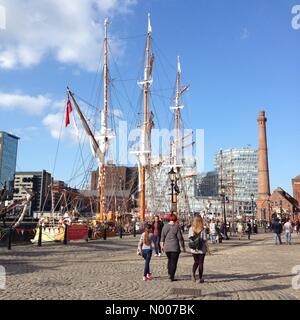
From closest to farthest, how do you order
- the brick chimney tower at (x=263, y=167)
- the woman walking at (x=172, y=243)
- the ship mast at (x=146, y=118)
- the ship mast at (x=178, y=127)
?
the woman walking at (x=172, y=243) → the ship mast at (x=146, y=118) → the ship mast at (x=178, y=127) → the brick chimney tower at (x=263, y=167)

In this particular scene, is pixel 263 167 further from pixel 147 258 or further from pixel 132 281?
pixel 132 281

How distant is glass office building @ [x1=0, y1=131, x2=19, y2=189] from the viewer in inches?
4352

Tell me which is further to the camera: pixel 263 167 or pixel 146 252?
pixel 263 167

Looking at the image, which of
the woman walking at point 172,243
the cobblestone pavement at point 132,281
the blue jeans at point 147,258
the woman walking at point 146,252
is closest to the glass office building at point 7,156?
the cobblestone pavement at point 132,281

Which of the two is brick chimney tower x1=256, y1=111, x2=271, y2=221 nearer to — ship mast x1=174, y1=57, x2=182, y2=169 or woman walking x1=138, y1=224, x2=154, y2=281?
ship mast x1=174, y1=57, x2=182, y2=169

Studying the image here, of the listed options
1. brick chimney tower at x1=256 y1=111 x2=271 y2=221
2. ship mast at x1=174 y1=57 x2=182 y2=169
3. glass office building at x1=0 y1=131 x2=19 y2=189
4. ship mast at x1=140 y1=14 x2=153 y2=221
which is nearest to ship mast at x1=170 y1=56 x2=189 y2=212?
ship mast at x1=174 y1=57 x2=182 y2=169

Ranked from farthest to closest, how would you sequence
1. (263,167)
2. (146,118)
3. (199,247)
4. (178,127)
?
1. (263,167)
2. (178,127)
3. (146,118)
4. (199,247)

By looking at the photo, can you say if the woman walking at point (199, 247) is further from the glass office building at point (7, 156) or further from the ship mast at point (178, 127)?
the glass office building at point (7, 156)

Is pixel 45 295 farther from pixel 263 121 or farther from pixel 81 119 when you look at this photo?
pixel 263 121

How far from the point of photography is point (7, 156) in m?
115

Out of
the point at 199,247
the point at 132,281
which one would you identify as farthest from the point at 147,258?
the point at 199,247

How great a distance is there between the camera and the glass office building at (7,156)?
111m
